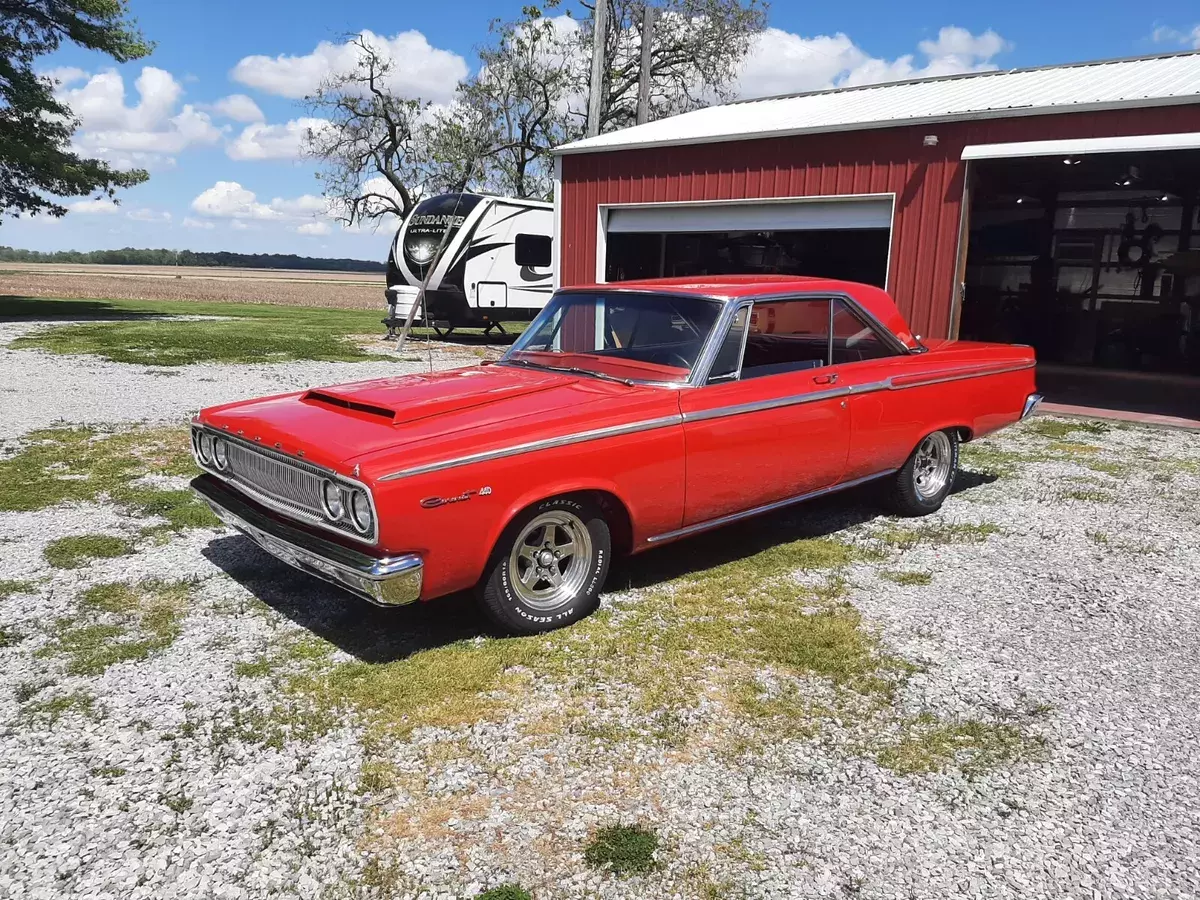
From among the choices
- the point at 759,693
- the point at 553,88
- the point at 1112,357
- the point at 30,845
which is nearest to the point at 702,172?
the point at 1112,357

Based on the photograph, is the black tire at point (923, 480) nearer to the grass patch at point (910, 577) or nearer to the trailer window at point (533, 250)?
the grass patch at point (910, 577)

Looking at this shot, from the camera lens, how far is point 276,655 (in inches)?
144

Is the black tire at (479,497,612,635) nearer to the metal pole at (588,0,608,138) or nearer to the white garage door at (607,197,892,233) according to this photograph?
the white garage door at (607,197,892,233)

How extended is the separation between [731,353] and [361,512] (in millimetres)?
2061

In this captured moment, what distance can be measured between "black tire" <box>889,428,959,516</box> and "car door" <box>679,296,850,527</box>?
2.97 feet

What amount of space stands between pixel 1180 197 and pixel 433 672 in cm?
1591

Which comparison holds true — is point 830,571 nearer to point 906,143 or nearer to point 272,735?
point 272,735

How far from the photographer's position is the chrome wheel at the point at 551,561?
148 inches

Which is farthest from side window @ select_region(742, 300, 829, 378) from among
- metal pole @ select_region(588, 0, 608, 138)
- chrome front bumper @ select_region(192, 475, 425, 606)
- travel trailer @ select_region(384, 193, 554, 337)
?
travel trailer @ select_region(384, 193, 554, 337)

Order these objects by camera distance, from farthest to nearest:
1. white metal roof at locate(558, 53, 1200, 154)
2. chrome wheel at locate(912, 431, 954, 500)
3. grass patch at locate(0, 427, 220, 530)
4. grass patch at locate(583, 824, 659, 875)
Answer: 1. white metal roof at locate(558, 53, 1200, 154)
2. chrome wheel at locate(912, 431, 954, 500)
3. grass patch at locate(0, 427, 220, 530)
4. grass patch at locate(583, 824, 659, 875)

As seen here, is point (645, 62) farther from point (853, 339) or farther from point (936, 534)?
point (936, 534)

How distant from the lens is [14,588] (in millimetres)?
4277

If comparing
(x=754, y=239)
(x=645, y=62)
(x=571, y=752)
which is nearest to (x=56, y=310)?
(x=645, y=62)

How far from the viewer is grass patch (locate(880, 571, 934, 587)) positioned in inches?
183
